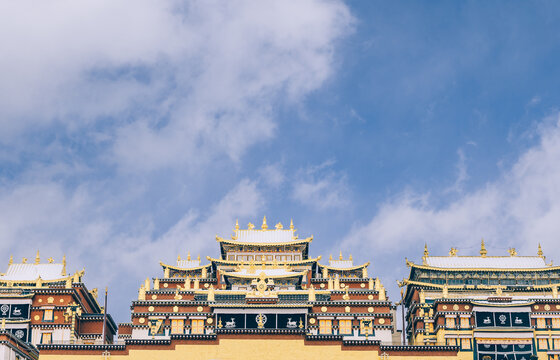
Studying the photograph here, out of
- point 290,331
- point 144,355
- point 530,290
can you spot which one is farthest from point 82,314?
point 530,290

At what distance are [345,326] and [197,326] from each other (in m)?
15.9

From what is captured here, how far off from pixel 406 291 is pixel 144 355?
3894 centimetres

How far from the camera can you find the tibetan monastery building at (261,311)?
8956cm

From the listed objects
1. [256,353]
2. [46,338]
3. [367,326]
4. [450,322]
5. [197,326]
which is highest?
[450,322]

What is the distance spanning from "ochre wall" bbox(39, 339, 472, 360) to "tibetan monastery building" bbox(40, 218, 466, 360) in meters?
0.10

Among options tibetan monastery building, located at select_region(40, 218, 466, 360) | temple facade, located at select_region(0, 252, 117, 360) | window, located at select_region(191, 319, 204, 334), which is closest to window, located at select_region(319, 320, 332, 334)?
tibetan monastery building, located at select_region(40, 218, 466, 360)

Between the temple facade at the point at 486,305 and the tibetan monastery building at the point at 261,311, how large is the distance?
16.9ft

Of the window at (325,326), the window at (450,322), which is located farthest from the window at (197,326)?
the window at (450,322)

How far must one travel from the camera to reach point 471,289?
10912cm

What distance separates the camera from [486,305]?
10100cm

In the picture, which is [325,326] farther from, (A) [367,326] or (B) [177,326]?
(B) [177,326]

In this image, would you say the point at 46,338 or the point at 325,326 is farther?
the point at 46,338

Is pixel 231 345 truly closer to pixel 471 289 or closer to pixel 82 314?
pixel 82 314

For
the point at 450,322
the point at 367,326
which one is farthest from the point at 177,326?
the point at 450,322
